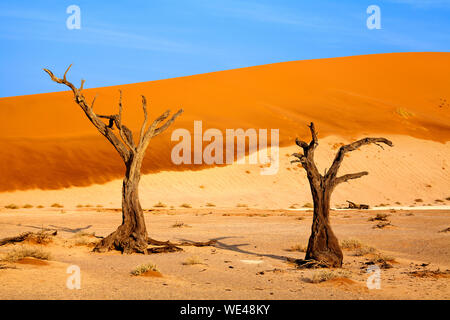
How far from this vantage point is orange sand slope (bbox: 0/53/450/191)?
3981 cm

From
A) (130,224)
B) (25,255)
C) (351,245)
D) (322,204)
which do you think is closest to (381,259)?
(322,204)

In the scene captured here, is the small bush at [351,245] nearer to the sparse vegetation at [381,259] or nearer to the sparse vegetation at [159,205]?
the sparse vegetation at [381,259]

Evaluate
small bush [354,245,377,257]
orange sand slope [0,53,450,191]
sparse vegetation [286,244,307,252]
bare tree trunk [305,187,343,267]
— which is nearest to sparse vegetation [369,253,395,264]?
small bush [354,245,377,257]

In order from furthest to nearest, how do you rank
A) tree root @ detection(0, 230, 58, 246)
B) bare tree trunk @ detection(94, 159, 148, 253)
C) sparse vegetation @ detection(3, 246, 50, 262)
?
tree root @ detection(0, 230, 58, 246) → bare tree trunk @ detection(94, 159, 148, 253) → sparse vegetation @ detection(3, 246, 50, 262)

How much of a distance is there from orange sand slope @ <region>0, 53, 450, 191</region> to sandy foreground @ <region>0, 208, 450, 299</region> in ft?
54.7

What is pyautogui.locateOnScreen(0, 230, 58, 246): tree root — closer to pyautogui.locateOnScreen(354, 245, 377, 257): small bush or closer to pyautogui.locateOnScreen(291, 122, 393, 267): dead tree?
pyautogui.locateOnScreen(291, 122, 393, 267): dead tree

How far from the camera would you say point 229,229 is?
21.2 metres

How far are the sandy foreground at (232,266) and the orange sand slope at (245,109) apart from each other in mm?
16665

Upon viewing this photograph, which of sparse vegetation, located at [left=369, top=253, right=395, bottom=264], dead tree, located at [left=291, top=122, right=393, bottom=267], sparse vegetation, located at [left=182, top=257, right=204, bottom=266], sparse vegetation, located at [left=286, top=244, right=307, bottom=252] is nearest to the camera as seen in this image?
dead tree, located at [left=291, top=122, right=393, bottom=267]

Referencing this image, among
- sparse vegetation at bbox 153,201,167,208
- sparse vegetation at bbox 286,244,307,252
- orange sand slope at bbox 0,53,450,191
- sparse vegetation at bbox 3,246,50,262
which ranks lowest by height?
sparse vegetation at bbox 286,244,307,252

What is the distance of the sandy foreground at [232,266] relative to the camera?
29.3 ft

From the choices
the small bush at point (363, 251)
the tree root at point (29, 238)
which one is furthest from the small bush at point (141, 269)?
the small bush at point (363, 251)

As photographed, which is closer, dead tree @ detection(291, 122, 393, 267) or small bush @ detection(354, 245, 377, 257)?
dead tree @ detection(291, 122, 393, 267)
